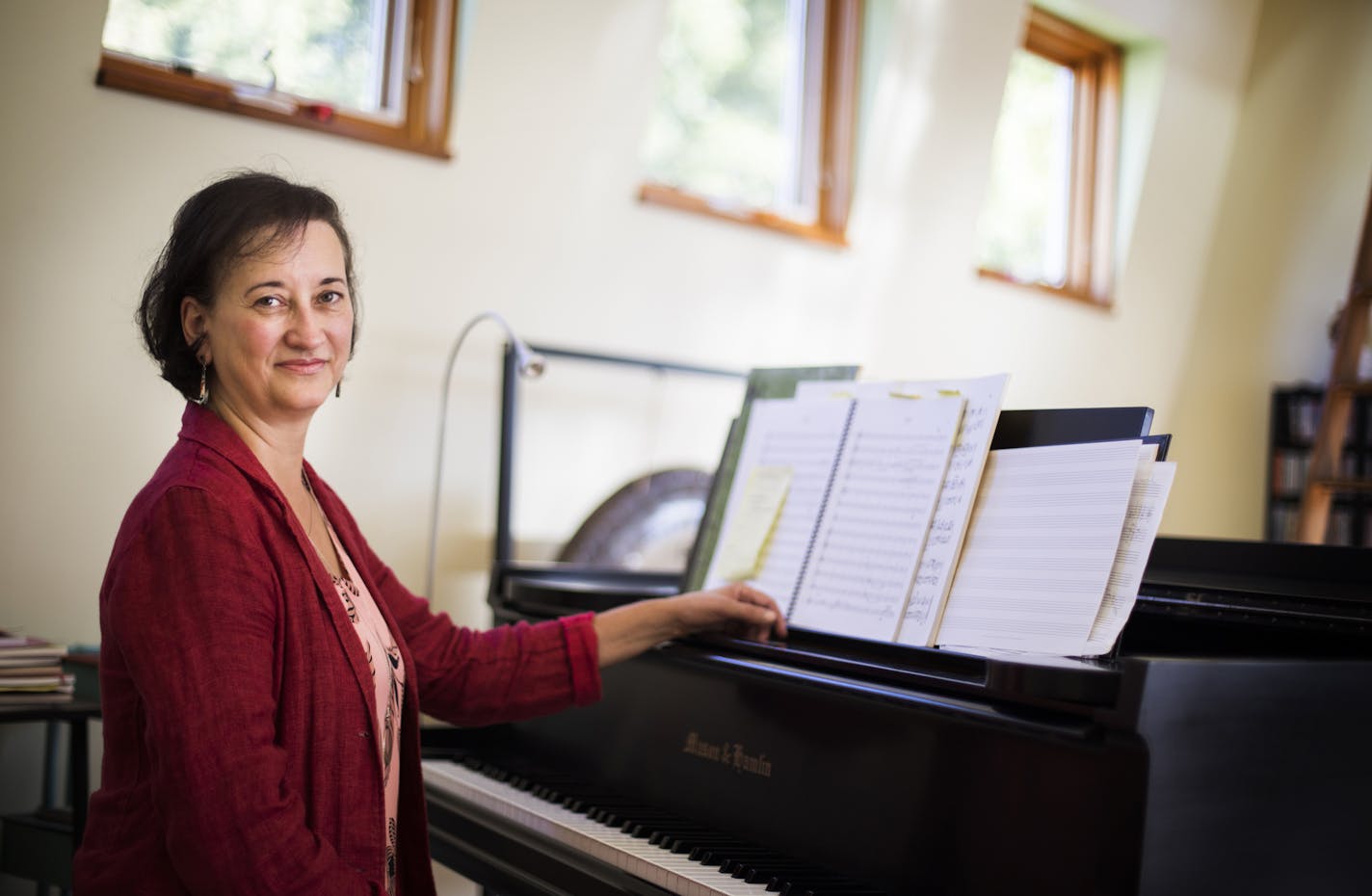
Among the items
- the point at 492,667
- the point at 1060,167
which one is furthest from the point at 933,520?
the point at 1060,167

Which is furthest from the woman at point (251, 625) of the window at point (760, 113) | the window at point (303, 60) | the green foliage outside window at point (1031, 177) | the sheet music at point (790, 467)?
the green foliage outside window at point (1031, 177)

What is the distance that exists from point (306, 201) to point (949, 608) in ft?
3.04

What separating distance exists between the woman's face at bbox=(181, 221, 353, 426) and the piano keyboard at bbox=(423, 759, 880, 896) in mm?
636

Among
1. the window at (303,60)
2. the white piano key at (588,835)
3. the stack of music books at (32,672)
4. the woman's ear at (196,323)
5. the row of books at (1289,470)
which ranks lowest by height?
the stack of music books at (32,672)

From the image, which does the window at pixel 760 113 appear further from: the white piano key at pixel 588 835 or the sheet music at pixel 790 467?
the white piano key at pixel 588 835

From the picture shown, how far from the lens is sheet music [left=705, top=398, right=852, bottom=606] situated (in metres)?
1.83

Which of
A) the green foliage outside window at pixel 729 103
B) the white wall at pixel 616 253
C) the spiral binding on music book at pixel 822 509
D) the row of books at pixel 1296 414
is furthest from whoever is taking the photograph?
the row of books at pixel 1296 414

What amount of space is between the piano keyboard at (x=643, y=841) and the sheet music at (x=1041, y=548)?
1.11 ft

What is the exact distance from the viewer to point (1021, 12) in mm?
4641

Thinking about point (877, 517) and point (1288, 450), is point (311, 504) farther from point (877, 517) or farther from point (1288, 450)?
point (1288, 450)

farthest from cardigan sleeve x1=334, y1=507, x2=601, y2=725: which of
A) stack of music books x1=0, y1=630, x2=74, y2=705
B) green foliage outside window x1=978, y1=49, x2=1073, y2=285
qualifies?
green foliage outside window x1=978, y1=49, x2=1073, y2=285

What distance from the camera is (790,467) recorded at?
1.91 m

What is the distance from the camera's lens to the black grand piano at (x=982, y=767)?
122cm

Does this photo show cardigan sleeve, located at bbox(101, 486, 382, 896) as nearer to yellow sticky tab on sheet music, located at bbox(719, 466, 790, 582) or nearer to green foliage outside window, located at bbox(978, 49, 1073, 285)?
yellow sticky tab on sheet music, located at bbox(719, 466, 790, 582)
